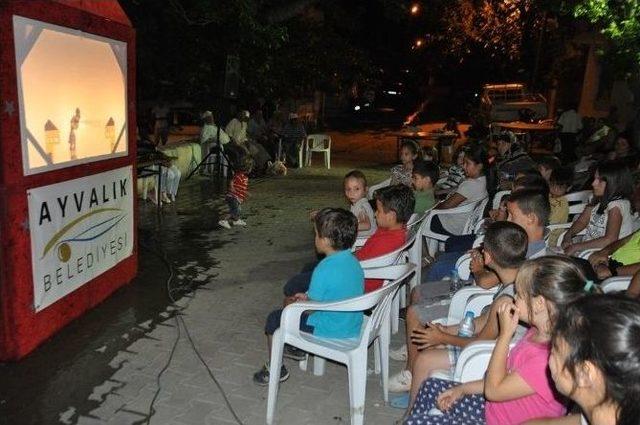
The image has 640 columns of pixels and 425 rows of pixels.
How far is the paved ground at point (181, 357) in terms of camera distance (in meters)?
3.56

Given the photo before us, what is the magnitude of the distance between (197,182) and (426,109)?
29.6m

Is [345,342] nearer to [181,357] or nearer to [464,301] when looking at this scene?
[464,301]

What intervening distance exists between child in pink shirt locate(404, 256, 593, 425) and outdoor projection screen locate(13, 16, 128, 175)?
3.34m

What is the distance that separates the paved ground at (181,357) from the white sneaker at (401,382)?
0.14 meters

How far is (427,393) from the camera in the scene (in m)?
2.87

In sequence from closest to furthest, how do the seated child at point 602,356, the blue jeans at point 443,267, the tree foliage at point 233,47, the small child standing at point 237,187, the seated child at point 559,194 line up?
the seated child at point 602,356
the blue jeans at point 443,267
the seated child at point 559,194
the small child standing at point 237,187
the tree foliage at point 233,47

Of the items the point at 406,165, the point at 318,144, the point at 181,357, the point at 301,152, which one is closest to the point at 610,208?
the point at 406,165

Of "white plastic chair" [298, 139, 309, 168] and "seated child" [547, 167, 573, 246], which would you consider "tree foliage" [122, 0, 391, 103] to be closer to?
"white plastic chair" [298, 139, 309, 168]

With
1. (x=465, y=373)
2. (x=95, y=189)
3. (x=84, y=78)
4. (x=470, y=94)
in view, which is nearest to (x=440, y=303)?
(x=465, y=373)

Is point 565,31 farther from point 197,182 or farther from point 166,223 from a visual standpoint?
point 166,223

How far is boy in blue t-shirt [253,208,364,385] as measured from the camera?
11.5 ft

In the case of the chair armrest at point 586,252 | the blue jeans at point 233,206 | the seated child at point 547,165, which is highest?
the seated child at point 547,165

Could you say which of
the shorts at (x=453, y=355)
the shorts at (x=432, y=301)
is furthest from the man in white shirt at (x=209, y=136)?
the shorts at (x=453, y=355)

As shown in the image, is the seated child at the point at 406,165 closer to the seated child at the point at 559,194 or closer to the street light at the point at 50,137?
the seated child at the point at 559,194
